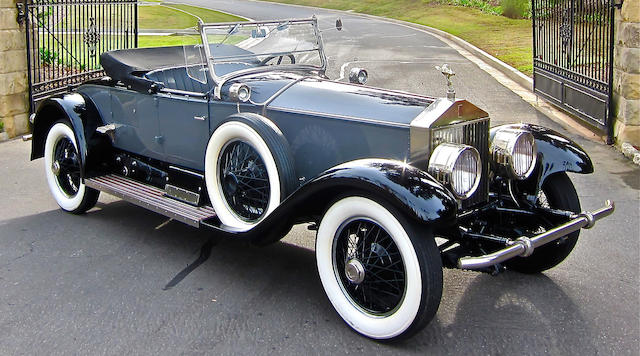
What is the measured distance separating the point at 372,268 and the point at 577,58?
6879 millimetres

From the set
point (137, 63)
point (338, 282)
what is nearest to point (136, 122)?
point (137, 63)

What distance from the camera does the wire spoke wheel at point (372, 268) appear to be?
11.6 ft

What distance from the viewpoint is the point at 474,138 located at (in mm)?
4043

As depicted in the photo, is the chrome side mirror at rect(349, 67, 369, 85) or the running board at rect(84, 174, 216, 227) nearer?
the running board at rect(84, 174, 216, 227)

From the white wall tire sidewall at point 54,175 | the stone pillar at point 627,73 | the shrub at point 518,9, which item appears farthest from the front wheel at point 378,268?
the shrub at point 518,9

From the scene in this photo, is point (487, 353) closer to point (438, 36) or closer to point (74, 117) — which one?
point (74, 117)

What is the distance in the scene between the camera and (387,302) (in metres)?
3.61

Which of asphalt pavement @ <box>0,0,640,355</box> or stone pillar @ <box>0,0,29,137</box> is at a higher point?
stone pillar @ <box>0,0,29,137</box>

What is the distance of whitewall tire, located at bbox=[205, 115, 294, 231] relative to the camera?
13.6 feet

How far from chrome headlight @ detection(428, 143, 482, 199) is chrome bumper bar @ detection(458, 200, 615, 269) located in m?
0.42

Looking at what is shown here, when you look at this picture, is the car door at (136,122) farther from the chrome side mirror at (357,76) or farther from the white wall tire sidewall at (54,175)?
the chrome side mirror at (357,76)

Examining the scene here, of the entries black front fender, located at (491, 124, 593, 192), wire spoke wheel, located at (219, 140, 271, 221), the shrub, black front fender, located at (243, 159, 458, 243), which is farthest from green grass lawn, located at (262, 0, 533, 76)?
black front fender, located at (243, 159, 458, 243)

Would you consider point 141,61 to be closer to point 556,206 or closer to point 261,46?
point 261,46

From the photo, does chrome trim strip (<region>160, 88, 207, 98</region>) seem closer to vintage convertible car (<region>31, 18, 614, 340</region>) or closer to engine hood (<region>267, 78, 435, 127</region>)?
vintage convertible car (<region>31, 18, 614, 340</region>)
